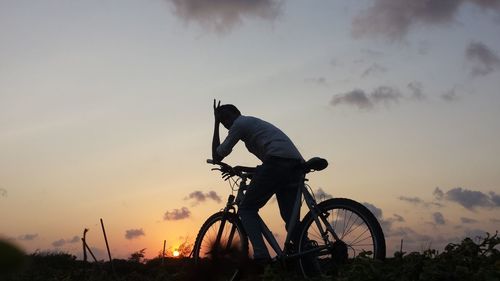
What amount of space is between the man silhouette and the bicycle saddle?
9.2 inches

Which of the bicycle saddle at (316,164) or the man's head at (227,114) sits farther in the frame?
the man's head at (227,114)

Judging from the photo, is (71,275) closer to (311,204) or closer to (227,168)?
(227,168)

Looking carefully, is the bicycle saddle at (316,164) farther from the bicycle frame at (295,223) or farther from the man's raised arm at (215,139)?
the man's raised arm at (215,139)

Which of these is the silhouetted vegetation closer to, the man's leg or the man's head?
the man's leg

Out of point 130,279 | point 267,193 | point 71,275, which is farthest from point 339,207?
point 71,275

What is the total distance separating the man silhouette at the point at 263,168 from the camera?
7.64 metres

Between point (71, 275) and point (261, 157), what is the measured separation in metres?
5.34

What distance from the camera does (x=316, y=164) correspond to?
23.9ft

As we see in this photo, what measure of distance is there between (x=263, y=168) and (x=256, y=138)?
478 millimetres

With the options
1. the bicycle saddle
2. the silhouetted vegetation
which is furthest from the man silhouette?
the silhouetted vegetation

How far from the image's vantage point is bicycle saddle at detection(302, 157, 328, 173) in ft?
23.7

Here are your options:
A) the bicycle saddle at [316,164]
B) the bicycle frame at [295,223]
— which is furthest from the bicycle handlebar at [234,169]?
the bicycle saddle at [316,164]

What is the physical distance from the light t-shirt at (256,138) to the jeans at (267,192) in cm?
17

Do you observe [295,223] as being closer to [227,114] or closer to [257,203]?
[257,203]
